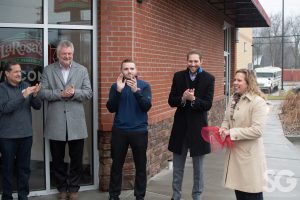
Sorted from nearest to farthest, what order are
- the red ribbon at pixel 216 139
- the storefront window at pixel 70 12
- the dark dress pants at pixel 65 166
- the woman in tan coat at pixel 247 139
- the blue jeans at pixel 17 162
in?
the woman in tan coat at pixel 247 139
the red ribbon at pixel 216 139
the blue jeans at pixel 17 162
the dark dress pants at pixel 65 166
the storefront window at pixel 70 12

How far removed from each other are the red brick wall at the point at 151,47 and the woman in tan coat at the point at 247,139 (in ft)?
7.16

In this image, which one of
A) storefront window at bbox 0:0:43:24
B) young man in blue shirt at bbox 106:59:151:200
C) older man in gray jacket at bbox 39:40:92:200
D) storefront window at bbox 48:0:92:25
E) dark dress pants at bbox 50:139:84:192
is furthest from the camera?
storefront window at bbox 48:0:92:25

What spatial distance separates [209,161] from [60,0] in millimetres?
4535

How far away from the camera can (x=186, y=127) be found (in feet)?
18.9

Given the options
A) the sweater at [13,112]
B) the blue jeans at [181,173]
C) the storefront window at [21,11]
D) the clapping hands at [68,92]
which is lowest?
the blue jeans at [181,173]

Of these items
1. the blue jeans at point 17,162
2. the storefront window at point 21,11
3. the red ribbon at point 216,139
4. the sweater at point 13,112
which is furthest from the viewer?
the storefront window at point 21,11

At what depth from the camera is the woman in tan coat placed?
4.59 metres

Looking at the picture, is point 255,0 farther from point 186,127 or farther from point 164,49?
point 186,127

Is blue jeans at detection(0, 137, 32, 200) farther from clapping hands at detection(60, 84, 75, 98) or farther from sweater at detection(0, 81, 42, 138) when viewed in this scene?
clapping hands at detection(60, 84, 75, 98)

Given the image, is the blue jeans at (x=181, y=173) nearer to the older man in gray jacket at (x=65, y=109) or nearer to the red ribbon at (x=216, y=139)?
the red ribbon at (x=216, y=139)

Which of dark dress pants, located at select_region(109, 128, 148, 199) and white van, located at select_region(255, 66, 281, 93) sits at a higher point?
white van, located at select_region(255, 66, 281, 93)

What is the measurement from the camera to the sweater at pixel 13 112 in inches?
211

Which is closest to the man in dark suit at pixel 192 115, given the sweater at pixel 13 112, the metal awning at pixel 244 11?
the sweater at pixel 13 112

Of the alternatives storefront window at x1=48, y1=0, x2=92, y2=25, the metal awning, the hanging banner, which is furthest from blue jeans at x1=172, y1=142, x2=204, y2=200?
the metal awning
